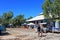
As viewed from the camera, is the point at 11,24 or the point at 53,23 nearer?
the point at 53,23

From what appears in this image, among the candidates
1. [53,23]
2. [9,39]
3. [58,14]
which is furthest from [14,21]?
[9,39]

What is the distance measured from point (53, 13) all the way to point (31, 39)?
1723cm

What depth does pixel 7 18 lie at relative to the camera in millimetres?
78875

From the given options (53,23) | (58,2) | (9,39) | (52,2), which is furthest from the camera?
(53,23)

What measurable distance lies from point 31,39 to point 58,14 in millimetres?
15663

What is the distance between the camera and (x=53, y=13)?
3603 cm

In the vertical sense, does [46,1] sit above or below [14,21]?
above

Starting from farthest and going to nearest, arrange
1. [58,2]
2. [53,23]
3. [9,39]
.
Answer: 1. [53,23]
2. [58,2]
3. [9,39]

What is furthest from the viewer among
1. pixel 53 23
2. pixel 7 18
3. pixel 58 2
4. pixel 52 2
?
pixel 7 18

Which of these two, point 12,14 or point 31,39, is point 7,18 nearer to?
point 12,14

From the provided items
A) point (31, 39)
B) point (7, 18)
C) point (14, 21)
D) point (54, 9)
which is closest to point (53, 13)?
point (54, 9)

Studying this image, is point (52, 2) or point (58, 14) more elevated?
point (52, 2)

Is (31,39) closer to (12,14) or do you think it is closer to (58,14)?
(58,14)

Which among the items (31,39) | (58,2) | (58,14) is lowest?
(31,39)
